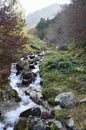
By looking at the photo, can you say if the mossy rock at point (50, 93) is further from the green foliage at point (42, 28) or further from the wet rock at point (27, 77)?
the green foliage at point (42, 28)

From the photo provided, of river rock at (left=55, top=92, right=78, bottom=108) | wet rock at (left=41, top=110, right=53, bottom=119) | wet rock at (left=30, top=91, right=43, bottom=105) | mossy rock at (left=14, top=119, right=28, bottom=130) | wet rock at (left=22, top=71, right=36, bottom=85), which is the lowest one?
wet rock at (left=22, top=71, right=36, bottom=85)

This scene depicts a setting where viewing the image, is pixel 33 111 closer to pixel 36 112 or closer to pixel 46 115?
pixel 36 112

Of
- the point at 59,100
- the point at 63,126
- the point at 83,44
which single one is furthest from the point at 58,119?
the point at 83,44

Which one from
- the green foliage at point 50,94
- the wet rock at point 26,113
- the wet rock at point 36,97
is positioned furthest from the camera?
the green foliage at point 50,94

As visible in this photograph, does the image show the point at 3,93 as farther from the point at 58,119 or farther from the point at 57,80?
the point at 58,119

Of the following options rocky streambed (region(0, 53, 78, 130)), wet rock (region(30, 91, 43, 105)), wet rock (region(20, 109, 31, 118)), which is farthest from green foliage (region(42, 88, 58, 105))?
wet rock (region(20, 109, 31, 118))

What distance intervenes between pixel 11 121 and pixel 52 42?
67.9 m

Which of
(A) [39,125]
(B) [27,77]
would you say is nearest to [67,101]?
(A) [39,125]

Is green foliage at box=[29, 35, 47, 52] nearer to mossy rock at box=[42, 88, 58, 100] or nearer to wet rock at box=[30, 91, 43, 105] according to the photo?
wet rock at box=[30, 91, 43, 105]

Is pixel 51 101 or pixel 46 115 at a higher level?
pixel 46 115

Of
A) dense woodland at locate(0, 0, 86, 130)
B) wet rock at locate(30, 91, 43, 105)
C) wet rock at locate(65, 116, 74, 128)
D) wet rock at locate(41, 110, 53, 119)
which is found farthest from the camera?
wet rock at locate(30, 91, 43, 105)

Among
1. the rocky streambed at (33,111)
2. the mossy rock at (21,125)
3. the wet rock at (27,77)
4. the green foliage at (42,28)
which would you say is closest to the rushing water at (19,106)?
the rocky streambed at (33,111)

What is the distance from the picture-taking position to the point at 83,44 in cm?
3397

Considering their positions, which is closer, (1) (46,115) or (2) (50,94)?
(1) (46,115)
